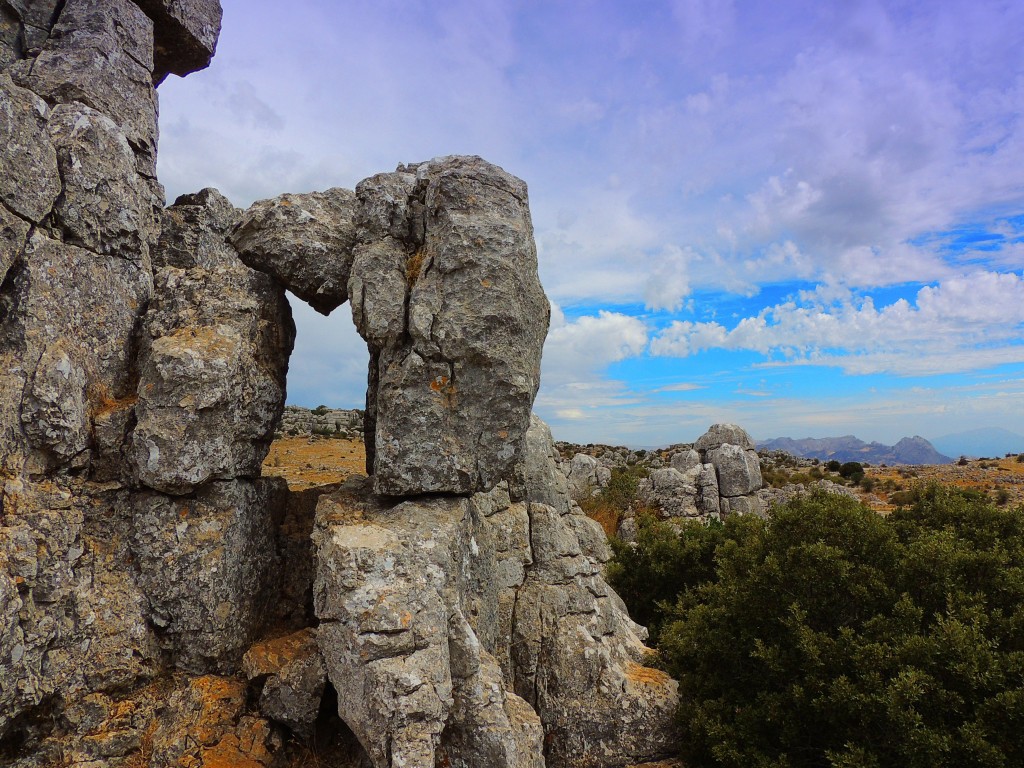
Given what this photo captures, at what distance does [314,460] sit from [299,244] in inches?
810

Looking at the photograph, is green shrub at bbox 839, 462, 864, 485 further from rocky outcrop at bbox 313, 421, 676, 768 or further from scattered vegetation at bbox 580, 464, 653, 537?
rocky outcrop at bbox 313, 421, 676, 768

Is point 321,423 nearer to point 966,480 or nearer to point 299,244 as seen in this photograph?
point 299,244

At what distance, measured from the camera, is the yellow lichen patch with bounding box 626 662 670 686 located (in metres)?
11.1

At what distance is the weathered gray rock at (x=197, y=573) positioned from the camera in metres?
8.38

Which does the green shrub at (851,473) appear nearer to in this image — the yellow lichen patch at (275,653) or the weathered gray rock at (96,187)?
the yellow lichen patch at (275,653)

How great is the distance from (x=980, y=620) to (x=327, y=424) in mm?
43476

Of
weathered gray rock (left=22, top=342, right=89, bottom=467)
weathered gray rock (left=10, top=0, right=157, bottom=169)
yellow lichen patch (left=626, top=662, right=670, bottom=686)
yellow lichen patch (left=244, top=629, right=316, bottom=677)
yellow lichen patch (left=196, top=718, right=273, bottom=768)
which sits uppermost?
weathered gray rock (left=10, top=0, right=157, bottom=169)

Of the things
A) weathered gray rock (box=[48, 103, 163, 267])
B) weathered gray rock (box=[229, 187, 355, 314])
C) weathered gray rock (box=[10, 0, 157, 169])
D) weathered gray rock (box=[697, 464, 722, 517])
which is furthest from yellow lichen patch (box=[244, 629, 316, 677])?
weathered gray rock (box=[697, 464, 722, 517])

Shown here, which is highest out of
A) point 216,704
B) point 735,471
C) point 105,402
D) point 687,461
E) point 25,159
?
point 25,159

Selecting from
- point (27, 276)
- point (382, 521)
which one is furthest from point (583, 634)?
point (27, 276)

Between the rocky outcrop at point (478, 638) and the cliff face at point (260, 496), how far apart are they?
4 cm

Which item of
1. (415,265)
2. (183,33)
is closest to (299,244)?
(415,265)

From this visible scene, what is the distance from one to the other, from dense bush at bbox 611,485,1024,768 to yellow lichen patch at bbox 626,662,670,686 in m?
0.25

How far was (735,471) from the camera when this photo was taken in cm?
3416
